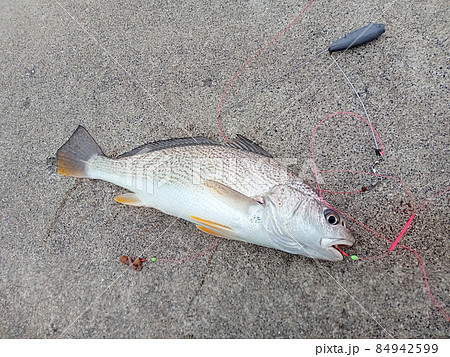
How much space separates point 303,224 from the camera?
1.55 m

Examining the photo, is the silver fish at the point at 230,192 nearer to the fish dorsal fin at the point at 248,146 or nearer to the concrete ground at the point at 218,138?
the fish dorsal fin at the point at 248,146

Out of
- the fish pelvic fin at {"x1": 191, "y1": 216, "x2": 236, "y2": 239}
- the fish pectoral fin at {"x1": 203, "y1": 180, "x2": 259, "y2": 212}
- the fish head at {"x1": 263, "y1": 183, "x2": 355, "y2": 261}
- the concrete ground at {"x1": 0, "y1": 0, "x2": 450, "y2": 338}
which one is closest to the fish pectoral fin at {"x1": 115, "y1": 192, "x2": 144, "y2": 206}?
the concrete ground at {"x1": 0, "y1": 0, "x2": 450, "y2": 338}

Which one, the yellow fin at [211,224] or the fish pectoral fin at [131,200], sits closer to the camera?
the yellow fin at [211,224]

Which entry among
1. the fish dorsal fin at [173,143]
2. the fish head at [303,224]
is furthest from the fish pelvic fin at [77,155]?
the fish head at [303,224]

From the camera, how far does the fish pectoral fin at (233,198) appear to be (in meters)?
1.63

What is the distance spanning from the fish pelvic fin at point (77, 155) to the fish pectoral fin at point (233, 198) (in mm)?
951

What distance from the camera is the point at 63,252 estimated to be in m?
2.08

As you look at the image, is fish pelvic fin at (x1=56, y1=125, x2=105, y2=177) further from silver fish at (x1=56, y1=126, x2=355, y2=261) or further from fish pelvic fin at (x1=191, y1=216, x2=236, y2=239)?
fish pelvic fin at (x1=191, y1=216, x2=236, y2=239)

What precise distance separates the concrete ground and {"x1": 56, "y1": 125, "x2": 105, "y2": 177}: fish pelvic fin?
18cm

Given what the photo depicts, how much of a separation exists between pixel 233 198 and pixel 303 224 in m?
0.39

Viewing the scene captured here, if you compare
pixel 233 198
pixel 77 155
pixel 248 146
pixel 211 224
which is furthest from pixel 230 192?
pixel 77 155

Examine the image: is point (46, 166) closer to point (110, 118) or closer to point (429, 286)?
point (110, 118)

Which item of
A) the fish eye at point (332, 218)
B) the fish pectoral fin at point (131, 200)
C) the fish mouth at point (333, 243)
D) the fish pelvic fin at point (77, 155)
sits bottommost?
the fish mouth at point (333, 243)

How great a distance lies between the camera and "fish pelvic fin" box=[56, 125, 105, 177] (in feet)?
6.77
